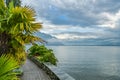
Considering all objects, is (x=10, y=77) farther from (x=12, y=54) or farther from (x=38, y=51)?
(x=38, y=51)

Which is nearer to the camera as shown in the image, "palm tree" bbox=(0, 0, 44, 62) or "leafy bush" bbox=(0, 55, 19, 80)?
"leafy bush" bbox=(0, 55, 19, 80)

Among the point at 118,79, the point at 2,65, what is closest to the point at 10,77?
the point at 2,65

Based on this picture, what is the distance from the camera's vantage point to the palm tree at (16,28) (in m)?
13.2

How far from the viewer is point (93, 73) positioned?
76812mm

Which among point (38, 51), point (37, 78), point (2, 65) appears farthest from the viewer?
point (38, 51)

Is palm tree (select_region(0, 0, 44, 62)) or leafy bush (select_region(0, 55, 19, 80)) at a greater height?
palm tree (select_region(0, 0, 44, 62))

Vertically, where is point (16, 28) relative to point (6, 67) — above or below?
above

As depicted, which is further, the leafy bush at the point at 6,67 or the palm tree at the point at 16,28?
the palm tree at the point at 16,28

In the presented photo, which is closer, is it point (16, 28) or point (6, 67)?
point (6, 67)

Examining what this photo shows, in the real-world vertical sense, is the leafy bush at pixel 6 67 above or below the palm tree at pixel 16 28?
below

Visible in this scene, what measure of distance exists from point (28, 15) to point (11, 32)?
1203 mm

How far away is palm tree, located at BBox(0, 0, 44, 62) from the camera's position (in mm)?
13219

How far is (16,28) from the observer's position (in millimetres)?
13117

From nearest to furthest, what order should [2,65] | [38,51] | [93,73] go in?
[2,65] < [38,51] < [93,73]
